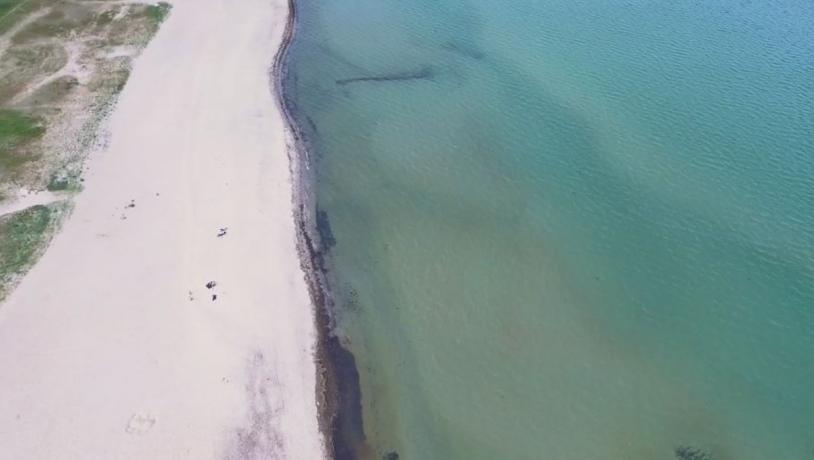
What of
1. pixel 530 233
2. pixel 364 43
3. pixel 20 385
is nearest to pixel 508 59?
pixel 364 43

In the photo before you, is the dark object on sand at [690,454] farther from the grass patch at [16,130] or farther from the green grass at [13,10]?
→ the green grass at [13,10]

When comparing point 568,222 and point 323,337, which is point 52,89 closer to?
point 323,337

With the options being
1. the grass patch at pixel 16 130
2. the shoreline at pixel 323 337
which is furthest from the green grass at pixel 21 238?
the shoreline at pixel 323 337

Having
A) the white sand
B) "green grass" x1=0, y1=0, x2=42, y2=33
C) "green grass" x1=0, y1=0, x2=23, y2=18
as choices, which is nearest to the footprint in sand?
the white sand

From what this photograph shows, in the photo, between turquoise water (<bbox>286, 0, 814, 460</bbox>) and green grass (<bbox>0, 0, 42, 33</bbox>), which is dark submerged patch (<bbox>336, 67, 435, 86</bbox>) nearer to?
turquoise water (<bbox>286, 0, 814, 460</bbox>)

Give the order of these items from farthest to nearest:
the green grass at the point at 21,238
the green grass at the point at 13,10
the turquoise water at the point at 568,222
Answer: the green grass at the point at 13,10 < the green grass at the point at 21,238 < the turquoise water at the point at 568,222
